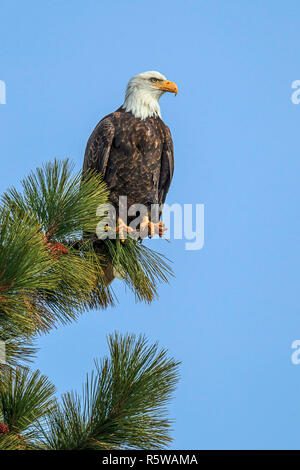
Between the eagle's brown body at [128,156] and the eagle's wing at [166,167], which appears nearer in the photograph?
the eagle's brown body at [128,156]

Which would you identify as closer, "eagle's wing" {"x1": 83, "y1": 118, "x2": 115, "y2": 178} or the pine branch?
the pine branch

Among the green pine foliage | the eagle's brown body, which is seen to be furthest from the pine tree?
the eagle's brown body

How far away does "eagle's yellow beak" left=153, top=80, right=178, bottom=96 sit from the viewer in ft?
22.2

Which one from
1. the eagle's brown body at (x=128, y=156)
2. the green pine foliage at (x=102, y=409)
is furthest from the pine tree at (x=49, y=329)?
the eagle's brown body at (x=128, y=156)

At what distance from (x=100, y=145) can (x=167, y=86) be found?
1.01m

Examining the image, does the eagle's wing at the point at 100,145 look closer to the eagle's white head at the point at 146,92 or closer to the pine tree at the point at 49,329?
the eagle's white head at the point at 146,92

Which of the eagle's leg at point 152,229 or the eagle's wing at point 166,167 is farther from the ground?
the eagle's wing at point 166,167

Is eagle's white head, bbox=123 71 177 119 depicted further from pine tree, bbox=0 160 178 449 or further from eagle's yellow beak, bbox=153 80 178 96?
pine tree, bbox=0 160 178 449

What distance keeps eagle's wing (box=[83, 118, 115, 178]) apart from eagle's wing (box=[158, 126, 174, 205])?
53 cm

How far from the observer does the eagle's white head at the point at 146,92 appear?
6.50 meters

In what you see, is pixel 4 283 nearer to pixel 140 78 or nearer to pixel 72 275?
pixel 72 275

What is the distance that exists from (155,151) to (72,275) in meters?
2.73
